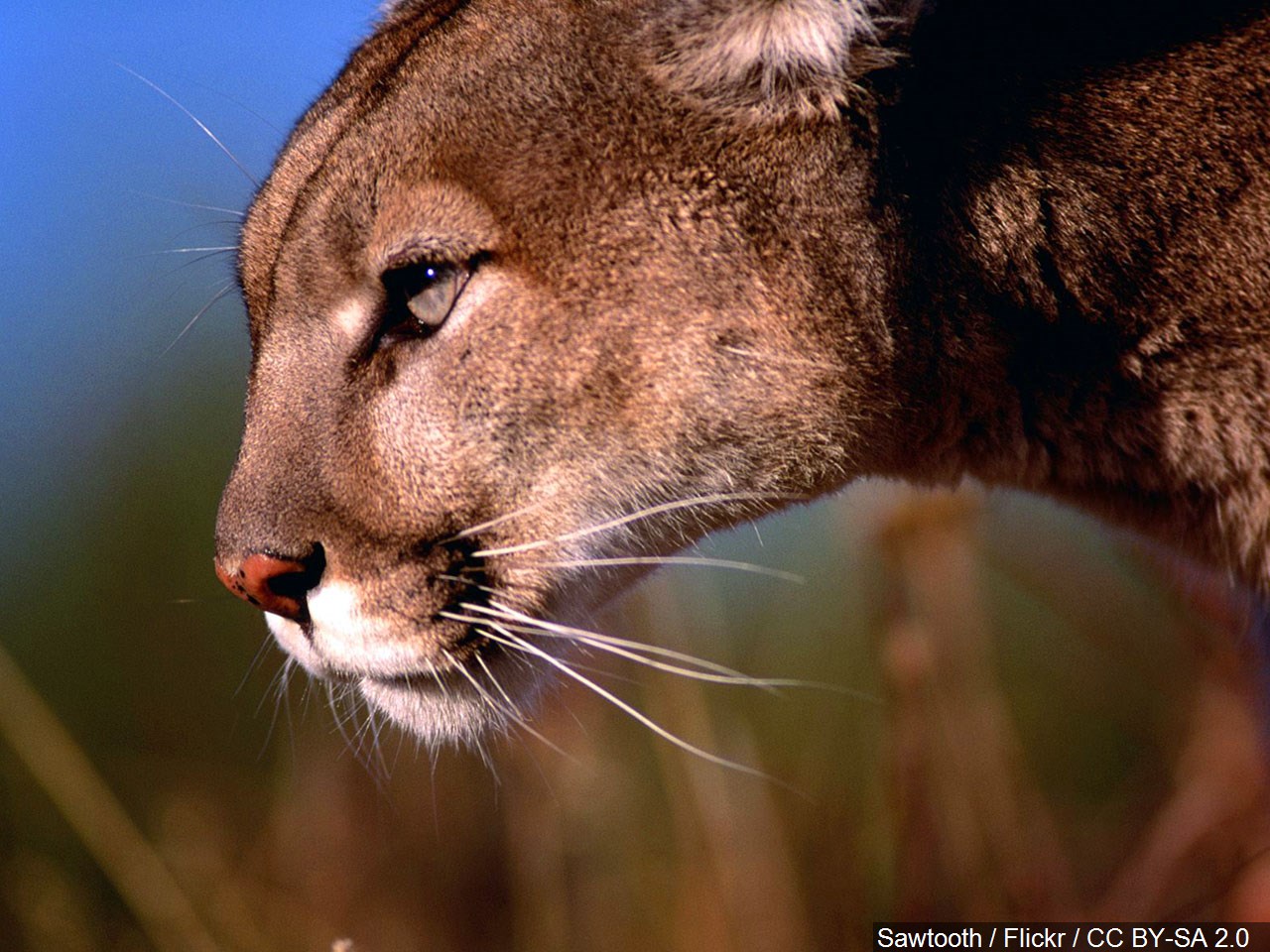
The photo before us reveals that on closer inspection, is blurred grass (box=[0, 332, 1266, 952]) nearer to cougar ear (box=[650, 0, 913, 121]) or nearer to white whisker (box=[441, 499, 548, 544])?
white whisker (box=[441, 499, 548, 544])

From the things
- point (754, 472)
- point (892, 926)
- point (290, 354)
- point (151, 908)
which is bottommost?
point (892, 926)

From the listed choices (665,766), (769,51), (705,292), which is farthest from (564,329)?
(665,766)

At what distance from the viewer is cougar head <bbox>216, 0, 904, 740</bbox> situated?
1.90m

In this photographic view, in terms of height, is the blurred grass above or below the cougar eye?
below

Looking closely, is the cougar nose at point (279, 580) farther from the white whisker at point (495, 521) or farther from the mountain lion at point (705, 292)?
the white whisker at point (495, 521)

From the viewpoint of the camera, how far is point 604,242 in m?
1.92

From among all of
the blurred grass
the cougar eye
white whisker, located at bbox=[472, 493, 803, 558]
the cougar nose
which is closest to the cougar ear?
the cougar eye

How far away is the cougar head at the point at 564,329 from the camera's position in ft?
6.22

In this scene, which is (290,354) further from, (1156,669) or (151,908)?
(1156,669)

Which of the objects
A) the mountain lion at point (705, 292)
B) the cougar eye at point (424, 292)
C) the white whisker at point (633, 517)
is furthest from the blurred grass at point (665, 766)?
the cougar eye at point (424, 292)

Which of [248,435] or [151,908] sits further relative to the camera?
[151,908]

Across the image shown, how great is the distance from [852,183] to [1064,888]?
2.10 meters

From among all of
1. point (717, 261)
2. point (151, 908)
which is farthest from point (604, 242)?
point (151, 908)

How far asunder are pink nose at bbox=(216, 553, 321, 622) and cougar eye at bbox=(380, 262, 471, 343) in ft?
1.29
